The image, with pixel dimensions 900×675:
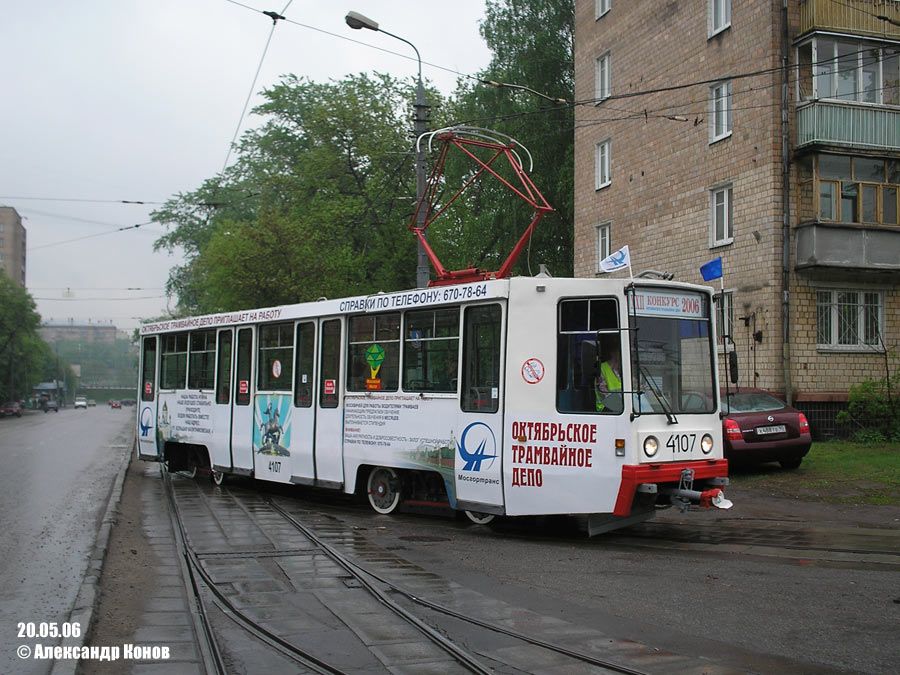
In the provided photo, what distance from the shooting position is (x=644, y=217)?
26.4 meters

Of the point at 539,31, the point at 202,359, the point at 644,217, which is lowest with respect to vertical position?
the point at 202,359

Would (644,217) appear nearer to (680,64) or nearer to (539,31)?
(680,64)

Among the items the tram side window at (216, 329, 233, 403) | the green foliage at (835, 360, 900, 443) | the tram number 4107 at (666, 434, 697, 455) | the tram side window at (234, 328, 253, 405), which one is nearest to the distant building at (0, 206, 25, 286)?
the tram side window at (216, 329, 233, 403)

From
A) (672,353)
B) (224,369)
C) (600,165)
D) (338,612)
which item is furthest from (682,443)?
(600,165)

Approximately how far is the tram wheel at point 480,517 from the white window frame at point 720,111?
15.7m

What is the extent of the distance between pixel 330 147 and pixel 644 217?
14.3 metres

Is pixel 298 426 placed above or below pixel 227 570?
above

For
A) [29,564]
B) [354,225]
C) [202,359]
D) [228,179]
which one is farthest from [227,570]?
[228,179]

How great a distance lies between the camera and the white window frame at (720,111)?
22816 mm

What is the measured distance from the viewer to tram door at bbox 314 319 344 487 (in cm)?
1217

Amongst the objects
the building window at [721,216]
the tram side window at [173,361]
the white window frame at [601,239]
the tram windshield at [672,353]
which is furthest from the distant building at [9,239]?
the tram windshield at [672,353]

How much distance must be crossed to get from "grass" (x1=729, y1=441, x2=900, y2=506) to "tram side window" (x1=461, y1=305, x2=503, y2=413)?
6.03 m

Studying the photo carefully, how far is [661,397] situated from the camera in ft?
30.5

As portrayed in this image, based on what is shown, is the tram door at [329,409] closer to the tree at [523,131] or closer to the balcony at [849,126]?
the balcony at [849,126]
